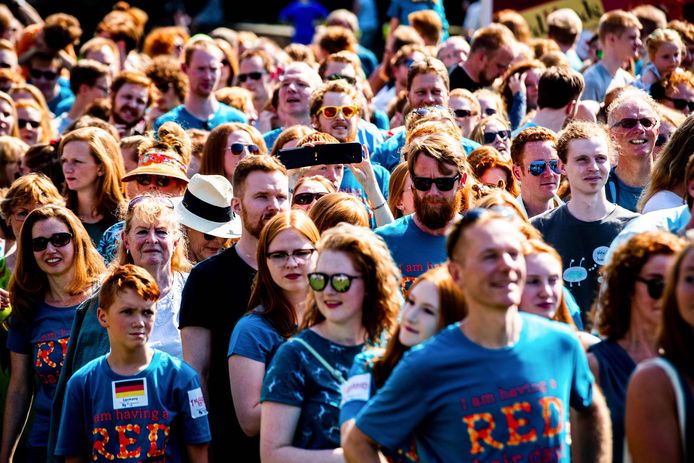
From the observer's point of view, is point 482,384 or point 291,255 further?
point 291,255

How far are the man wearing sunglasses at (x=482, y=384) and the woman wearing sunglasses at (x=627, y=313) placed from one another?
0.38 metres

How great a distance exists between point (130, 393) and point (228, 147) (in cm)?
283

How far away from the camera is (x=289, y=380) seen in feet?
15.2

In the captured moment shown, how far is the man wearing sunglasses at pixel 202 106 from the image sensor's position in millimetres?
10164

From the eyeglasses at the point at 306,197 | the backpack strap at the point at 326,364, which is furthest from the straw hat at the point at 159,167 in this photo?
the backpack strap at the point at 326,364

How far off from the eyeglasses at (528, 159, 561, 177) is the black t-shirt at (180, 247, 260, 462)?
1964mm

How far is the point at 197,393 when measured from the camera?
5.52 m

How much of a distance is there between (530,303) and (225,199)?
104 inches

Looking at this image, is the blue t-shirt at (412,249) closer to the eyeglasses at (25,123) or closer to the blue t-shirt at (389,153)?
the blue t-shirt at (389,153)

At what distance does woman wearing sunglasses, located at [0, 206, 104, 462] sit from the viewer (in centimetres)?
641

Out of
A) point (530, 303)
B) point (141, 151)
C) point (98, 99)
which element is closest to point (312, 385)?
point (530, 303)

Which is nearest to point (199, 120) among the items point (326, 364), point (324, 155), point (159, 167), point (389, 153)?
point (389, 153)

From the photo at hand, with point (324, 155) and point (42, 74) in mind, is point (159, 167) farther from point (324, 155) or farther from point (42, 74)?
point (42, 74)

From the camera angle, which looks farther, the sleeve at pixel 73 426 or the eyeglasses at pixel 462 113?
the eyeglasses at pixel 462 113
